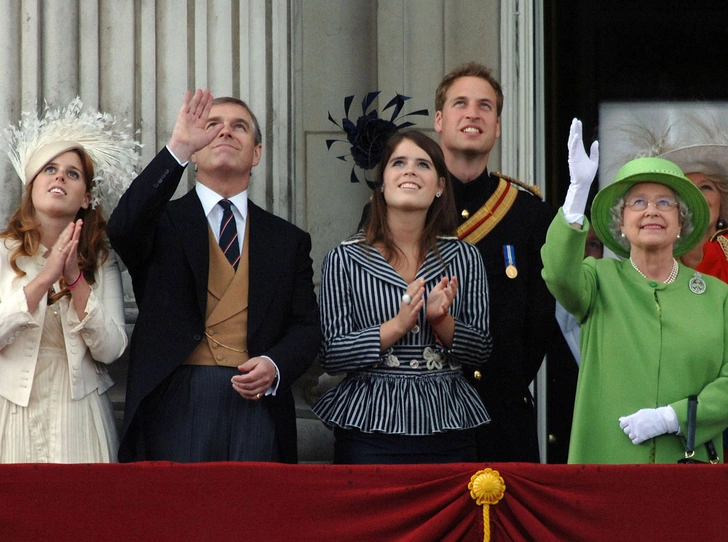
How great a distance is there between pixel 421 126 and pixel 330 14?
63 cm

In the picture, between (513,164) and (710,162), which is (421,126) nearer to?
(513,164)

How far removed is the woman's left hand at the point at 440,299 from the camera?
12.5ft

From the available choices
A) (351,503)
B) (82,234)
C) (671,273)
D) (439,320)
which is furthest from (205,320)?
(671,273)

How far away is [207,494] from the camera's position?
329 centimetres

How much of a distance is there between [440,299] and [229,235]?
0.76 metres

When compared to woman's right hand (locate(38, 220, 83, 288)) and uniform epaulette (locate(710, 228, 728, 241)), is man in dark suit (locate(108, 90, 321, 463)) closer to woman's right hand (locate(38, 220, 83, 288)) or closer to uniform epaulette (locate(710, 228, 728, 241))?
woman's right hand (locate(38, 220, 83, 288))

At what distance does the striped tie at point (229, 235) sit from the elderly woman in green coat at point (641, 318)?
0.98m

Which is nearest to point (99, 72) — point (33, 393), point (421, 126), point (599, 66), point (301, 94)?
point (301, 94)

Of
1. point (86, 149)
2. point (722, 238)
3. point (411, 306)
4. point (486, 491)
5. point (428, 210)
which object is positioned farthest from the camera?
point (722, 238)

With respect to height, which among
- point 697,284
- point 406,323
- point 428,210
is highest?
point 428,210

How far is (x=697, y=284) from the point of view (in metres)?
3.93

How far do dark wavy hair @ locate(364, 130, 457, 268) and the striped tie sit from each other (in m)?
0.42

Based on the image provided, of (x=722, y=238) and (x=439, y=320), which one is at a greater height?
(x=722, y=238)

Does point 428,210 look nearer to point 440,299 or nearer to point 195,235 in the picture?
point 440,299
